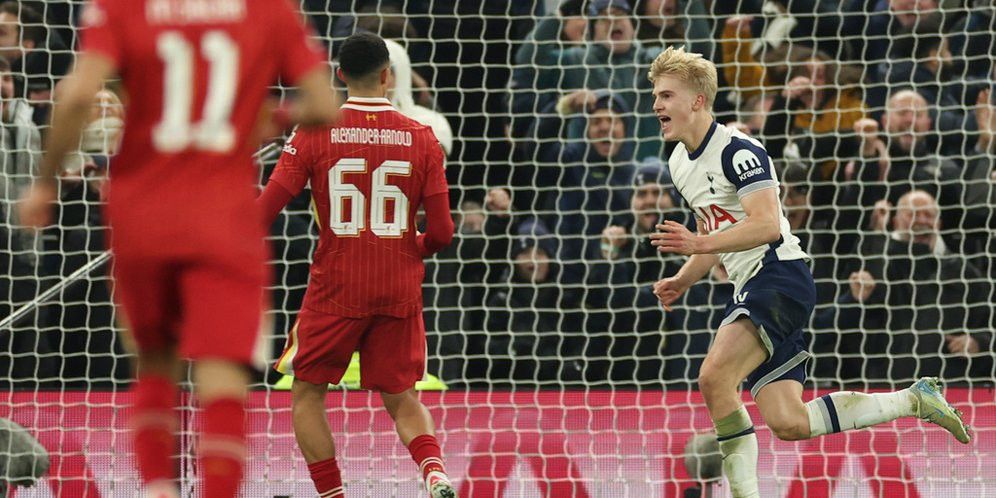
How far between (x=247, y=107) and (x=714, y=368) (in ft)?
7.68

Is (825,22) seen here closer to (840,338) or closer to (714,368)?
(840,338)

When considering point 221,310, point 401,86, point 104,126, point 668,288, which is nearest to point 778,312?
point 668,288

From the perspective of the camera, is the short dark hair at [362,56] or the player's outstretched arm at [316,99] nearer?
the player's outstretched arm at [316,99]

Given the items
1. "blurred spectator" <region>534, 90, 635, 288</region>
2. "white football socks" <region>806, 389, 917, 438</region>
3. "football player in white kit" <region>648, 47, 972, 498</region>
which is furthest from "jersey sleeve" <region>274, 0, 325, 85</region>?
"blurred spectator" <region>534, 90, 635, 288</region>

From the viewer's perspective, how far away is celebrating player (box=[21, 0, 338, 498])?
350 centimetres

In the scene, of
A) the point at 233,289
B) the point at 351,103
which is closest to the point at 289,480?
the point at 351,103

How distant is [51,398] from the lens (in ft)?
24.9

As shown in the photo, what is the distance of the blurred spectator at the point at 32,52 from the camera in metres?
8.66

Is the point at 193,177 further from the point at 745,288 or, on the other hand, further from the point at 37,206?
the point at 745,288

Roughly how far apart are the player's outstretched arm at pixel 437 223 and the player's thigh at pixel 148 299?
6.09 ft

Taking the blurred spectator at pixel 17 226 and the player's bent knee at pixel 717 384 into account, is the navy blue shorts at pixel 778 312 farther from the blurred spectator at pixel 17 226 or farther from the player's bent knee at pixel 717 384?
the blurred spectator at pixel 17 226

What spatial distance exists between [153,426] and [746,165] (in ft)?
8.47

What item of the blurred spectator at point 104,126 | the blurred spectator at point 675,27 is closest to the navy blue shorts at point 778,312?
the blurred spectator at point 675,27

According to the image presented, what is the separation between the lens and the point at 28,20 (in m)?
8.76
